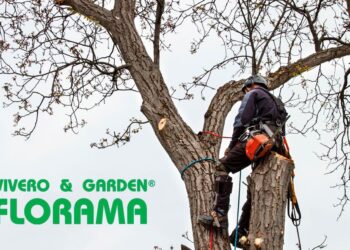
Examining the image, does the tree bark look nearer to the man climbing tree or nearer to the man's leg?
the man climbing tree

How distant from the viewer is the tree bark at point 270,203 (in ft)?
16.6

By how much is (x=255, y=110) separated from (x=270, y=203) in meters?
1.03

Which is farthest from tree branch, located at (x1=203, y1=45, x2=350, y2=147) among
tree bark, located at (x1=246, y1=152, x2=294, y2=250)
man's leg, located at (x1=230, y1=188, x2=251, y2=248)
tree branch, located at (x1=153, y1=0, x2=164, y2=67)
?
tree bark, located at (x1=246, y1=152, x2=294, y2=250)

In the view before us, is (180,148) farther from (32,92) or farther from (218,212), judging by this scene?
(32,92)

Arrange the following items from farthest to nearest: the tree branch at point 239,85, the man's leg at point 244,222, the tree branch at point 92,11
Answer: the tree branch at point 92,11 < the tree branch at point 239,85 < the man's leg at point 244,222

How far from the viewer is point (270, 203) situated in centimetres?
514

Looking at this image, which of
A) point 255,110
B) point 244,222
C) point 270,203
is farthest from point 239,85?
point 270,203

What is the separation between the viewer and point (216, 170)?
19.8 ft

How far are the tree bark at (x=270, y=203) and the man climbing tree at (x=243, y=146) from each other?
0.45 meters

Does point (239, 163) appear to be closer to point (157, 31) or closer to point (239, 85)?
point (239, 85)

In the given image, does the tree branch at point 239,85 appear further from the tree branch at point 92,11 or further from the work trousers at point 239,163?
the tree branch at point 92,11

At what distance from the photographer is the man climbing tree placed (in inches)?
227

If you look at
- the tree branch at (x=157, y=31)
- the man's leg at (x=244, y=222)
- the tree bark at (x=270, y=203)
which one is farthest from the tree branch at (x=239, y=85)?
the tree bark at (x=270, y=203)

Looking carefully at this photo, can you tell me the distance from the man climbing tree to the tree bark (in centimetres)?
45
